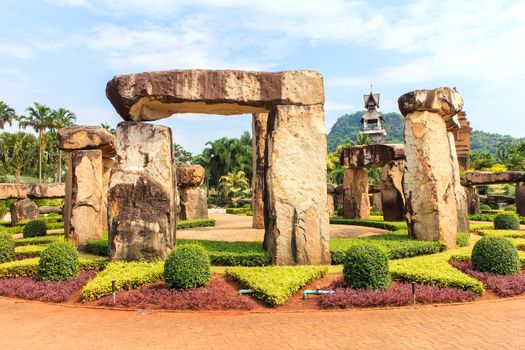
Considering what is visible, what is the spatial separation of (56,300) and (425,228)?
949 cm

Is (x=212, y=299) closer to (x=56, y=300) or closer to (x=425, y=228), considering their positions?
(x=56, y=300)

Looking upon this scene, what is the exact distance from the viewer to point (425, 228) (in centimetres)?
1160

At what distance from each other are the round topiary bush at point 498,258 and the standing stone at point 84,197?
10.9 meters

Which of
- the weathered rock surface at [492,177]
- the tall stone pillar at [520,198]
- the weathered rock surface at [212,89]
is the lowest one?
the tall stone pillar at [520,198]

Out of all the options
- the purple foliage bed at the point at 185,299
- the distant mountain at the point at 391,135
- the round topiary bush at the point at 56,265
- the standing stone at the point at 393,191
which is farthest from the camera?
the distant mountain at the point at 391,135

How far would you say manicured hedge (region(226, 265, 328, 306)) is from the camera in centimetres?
712

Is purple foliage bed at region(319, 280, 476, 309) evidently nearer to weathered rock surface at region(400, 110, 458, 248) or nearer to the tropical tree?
weathered rock surface at region(400, 110, 458, 248)

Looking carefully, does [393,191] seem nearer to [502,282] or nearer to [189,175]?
[189,175]

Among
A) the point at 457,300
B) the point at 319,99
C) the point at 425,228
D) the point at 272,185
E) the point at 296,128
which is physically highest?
the point at 319,99

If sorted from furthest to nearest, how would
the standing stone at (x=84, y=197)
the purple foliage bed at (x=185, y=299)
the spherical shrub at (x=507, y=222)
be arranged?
the spherical shrub at (x=507, y=222) → the standing stone at (x=84, y=197) → the purple foliage bed at (x=185, y=299)

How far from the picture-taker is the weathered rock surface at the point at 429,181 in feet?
37.4

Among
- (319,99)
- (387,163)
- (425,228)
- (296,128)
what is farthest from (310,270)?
(387,163)

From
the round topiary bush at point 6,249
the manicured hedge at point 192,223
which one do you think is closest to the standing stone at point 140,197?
the round topiary bush at point 6,249

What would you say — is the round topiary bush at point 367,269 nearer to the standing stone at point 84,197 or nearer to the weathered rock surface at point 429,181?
the weathered rock surface at point 429,181
